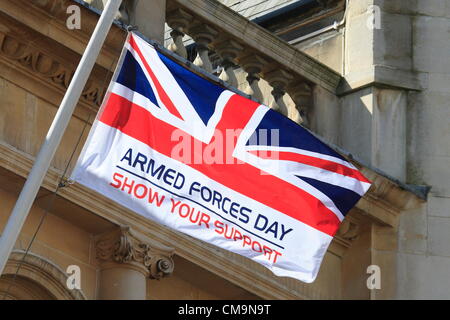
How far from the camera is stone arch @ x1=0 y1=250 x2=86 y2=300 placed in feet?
54.1

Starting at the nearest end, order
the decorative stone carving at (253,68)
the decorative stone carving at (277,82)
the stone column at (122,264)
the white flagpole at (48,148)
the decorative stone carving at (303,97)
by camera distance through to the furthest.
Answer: the white flagpole at (48,148)
the stone column at (122,264)
the decorative stone carving at (253,68)
the decorative stone carving at (277,82)
the decorative stone carving at (303,97)

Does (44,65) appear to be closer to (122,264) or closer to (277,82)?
(122,264)

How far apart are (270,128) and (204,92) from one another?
2.47ft

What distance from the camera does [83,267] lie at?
17.1m

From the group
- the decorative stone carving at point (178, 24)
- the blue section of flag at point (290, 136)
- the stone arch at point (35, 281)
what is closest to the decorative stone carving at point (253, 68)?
the decorative stone carving at point (178, 24)

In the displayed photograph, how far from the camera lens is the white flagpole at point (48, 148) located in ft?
46.0

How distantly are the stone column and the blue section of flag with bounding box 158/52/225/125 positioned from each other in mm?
1345

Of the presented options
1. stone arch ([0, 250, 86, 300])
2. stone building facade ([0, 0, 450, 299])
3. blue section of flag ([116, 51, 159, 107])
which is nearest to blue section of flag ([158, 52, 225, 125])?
blue section of flag ([116, 51, 159, 107])

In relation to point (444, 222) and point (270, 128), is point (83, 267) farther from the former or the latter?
point (444, 222)

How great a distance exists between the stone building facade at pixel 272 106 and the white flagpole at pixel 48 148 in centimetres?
174

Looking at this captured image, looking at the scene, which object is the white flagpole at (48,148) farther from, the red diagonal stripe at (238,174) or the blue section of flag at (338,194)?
the blue section of flag at (338,194)

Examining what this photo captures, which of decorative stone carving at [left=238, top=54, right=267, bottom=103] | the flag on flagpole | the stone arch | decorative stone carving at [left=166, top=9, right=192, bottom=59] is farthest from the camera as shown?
decorative stone carving at [left=238, top=54, right=267, bottom=103]

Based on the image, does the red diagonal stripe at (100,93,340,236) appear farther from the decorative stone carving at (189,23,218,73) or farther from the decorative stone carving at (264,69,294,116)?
the decorative stone carving at (264,69,294,116)
